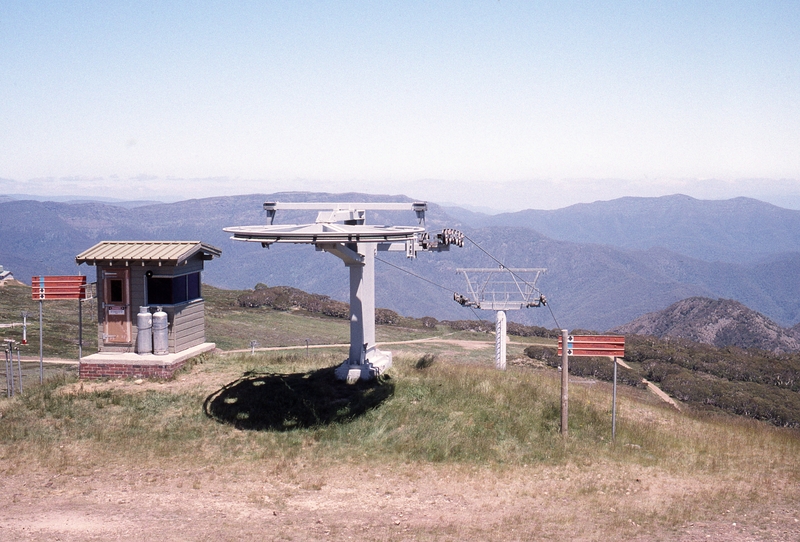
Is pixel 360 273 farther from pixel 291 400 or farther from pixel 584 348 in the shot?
pixel 584 348

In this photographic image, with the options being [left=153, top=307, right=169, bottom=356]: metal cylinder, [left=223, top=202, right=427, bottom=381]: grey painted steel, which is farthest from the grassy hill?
[left=153, top=307, right=169, bottom=356]: metal cylinder

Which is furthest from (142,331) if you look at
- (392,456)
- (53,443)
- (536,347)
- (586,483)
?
(536,347)

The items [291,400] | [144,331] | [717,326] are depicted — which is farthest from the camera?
[717,326]

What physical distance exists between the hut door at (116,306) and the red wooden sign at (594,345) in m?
11.5

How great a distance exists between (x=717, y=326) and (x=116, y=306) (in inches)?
3172

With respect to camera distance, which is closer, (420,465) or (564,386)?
(420,465)

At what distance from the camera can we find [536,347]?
1369 inches

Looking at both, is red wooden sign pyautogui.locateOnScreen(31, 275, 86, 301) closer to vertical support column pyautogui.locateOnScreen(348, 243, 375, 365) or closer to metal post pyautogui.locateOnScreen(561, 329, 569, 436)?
vertical support column pyautogui.locateOnScreen(348, 243, 375, 365)

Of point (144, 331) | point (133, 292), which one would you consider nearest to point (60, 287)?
point (133, 292)

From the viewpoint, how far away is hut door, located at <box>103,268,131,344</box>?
59.9ft

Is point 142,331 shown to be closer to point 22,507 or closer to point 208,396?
point 208,396

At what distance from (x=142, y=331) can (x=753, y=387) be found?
26.0m

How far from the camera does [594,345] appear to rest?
14.4m

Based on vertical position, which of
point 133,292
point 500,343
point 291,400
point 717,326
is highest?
point 133,292
